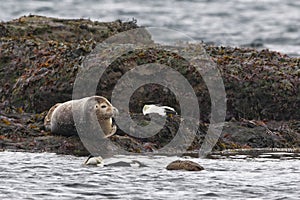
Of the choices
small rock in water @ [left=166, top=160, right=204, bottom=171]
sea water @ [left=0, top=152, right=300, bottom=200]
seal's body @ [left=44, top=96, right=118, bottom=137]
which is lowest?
sea water @ [left=0, top=152, right=300, bottom=200]

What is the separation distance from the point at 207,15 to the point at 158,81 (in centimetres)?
4277

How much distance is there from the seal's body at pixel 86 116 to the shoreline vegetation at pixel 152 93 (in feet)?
0.69

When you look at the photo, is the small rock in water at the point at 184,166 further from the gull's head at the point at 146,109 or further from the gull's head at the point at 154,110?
the gull's head at the point at 146,109

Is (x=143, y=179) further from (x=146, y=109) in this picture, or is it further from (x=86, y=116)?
(x=146, y=109)

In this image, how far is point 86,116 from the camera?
15.3 meters

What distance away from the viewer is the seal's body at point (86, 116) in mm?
15148

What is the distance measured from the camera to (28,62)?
19.9 metres

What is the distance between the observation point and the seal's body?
49.7ft

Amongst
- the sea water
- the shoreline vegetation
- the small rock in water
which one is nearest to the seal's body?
the shoreline vegetation

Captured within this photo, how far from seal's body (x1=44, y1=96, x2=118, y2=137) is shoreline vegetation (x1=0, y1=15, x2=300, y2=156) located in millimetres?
209

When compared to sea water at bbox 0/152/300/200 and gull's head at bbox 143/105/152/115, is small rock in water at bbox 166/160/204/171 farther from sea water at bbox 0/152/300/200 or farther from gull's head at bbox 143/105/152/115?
gull's head at bbox 143/105/152/115

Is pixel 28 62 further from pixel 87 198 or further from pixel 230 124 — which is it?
pixel 87 198

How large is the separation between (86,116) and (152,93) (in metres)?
3.06

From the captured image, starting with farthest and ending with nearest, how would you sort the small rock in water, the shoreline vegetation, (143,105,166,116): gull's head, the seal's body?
(143,105,166,116): gull's head
the shoreline vegetation
the seal's body
the small rock in water
